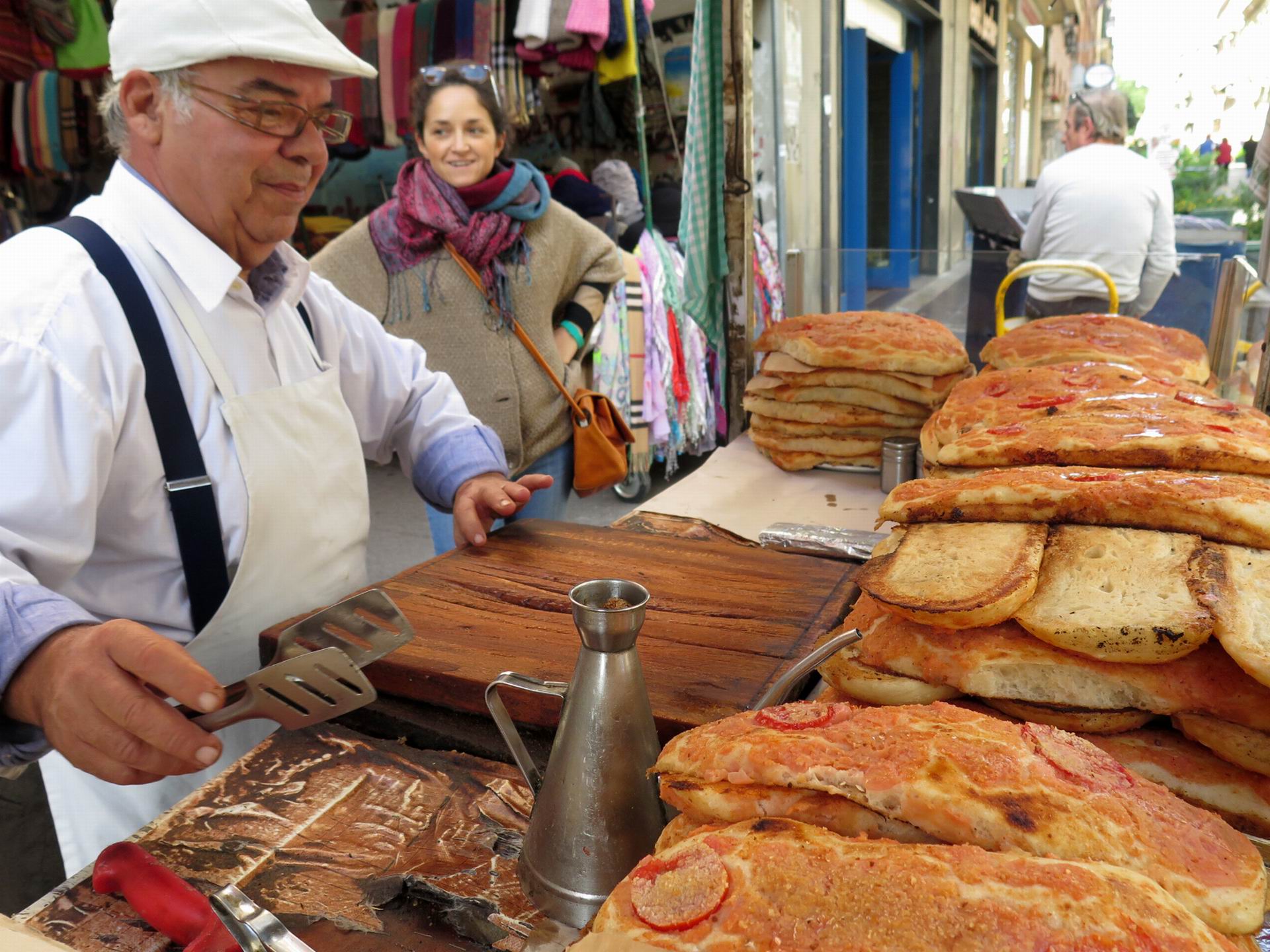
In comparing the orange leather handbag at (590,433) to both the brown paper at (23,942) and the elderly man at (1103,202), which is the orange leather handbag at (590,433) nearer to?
the elderly man at (1103,202)

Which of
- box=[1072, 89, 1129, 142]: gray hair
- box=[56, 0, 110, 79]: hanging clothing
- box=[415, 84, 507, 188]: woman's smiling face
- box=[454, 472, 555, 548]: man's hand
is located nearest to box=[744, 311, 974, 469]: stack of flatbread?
box=[454, 472, 555, 548]: man's hand

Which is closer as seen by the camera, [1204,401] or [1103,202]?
[1204,401]

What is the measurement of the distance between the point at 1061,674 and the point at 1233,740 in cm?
18

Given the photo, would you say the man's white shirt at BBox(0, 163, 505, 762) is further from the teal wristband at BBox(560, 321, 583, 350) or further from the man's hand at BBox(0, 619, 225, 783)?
the teal wristband at BBox(560, 321, 583, 350)

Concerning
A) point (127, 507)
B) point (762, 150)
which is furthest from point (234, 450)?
point (762, 150)

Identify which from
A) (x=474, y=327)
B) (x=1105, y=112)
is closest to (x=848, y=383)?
(x=474, y=327)

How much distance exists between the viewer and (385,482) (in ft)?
22.4

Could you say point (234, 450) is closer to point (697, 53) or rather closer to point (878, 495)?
point (878, 495)

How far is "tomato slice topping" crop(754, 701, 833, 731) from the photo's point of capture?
0.88 m

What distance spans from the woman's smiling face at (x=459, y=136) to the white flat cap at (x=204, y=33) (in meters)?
1.53

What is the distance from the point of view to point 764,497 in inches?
107

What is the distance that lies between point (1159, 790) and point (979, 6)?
13921mm

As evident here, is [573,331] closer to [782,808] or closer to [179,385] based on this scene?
[179,385]

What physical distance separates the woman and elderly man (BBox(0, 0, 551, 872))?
1219 millimetres
